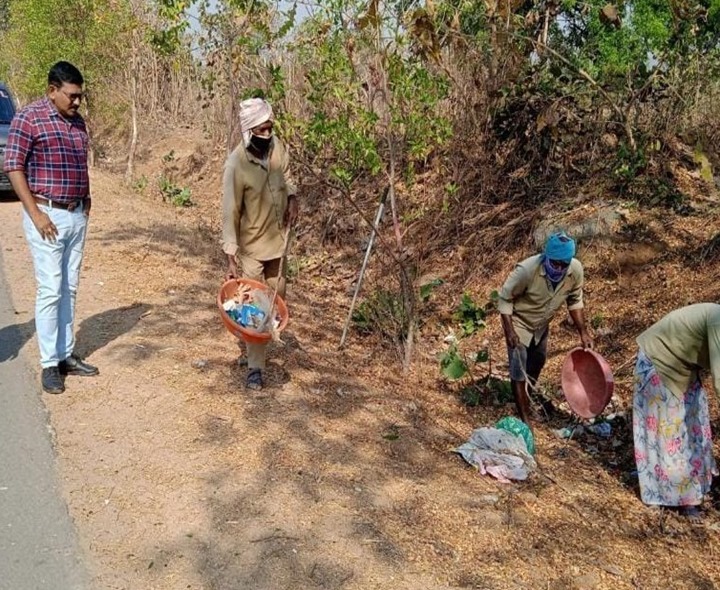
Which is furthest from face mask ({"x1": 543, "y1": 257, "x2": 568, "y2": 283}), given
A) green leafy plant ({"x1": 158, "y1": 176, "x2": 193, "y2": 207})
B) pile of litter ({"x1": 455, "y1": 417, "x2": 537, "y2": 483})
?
green leafy plant ({"x1": 158, "y1": 176, "x2": 193, "y2": 207})

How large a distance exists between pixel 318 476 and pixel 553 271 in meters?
2.12

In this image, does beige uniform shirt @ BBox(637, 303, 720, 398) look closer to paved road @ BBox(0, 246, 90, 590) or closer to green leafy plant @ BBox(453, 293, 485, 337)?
paved road @ BBox(0, 246, 90, 590)

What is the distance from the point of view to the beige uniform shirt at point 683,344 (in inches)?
154

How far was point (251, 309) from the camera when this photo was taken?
4.92 meters

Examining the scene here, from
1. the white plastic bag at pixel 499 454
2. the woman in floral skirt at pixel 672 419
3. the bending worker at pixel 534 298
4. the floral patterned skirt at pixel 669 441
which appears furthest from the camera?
the bending worker at pixel 534 298

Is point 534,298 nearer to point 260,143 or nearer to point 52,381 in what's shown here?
point 260,143

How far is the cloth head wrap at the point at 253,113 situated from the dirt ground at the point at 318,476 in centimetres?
177

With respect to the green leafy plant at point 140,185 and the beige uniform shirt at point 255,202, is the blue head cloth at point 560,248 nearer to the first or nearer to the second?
the beige uniform shirt at point 255,202

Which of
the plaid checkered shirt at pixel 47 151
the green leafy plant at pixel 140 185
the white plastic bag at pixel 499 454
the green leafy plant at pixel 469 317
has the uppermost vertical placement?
the plaid checkered shirt at pixel 47 151

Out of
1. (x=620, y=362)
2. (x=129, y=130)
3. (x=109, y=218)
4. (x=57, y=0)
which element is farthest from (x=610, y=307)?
(x=129, y=130)

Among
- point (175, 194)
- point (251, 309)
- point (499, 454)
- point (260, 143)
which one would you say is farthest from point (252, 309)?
point (175, 194)

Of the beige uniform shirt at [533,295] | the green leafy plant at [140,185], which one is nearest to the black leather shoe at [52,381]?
the beige uniform shirt at [533,295]

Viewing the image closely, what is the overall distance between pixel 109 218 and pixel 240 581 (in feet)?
28.2

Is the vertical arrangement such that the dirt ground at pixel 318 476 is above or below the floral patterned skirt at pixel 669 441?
below
